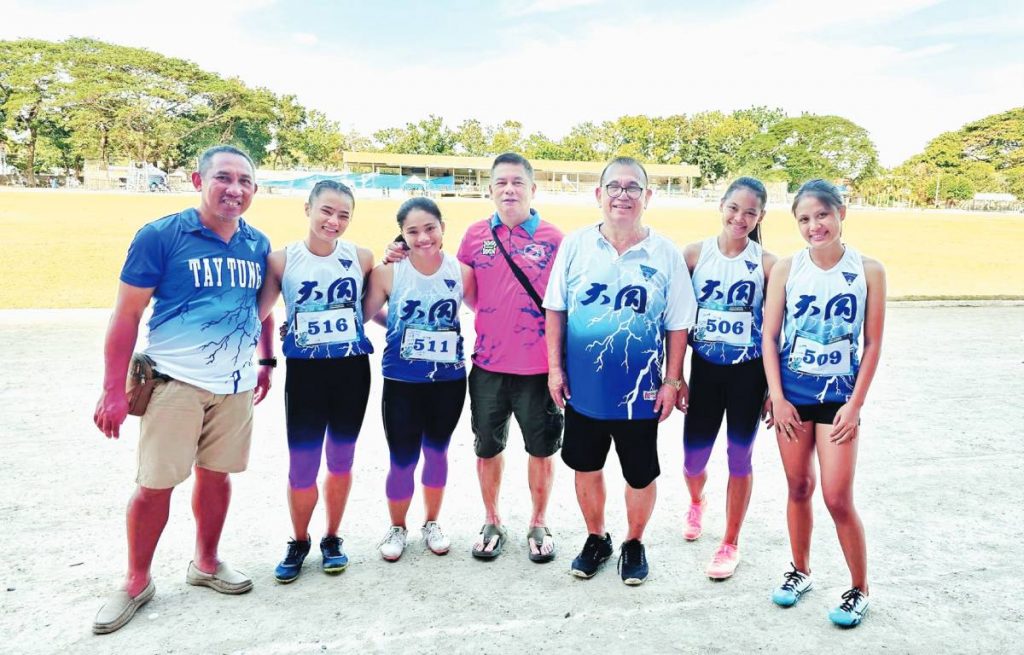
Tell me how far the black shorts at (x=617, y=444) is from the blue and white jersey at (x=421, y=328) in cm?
69

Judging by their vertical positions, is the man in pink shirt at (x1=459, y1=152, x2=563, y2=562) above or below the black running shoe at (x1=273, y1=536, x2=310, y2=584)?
above

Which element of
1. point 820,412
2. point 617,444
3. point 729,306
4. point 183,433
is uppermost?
point 729,306

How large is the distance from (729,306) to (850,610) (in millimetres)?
1477

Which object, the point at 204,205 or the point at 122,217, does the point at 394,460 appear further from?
the point at 122,217

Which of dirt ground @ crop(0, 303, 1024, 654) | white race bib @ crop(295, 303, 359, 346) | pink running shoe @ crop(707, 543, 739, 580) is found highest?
white race bib @ crop(295, 303, 359, 346)

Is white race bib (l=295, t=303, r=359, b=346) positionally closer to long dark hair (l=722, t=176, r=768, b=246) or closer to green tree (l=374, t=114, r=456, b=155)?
long dark hair (l=722, t=176, r=768, b=246)

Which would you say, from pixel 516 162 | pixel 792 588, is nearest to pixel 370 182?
pixel 516 162

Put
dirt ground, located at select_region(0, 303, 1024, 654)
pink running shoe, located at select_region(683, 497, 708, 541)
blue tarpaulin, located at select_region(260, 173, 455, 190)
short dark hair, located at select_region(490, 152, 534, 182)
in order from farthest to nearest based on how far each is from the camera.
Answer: blue tarpaulin, located at select_region(260, 173, 455, 190), pink running shoe, located at select_region(683, 497, 708, 541), short dark hair, located at select_region(490, 152, 534, 182), dirt ground, located at select_region(0, 303, 1024, 654)

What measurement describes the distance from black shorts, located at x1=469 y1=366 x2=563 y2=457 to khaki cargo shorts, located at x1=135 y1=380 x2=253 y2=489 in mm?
1197

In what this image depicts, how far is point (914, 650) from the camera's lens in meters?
2.81

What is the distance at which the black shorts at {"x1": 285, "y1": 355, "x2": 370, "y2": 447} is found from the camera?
332 centimetres

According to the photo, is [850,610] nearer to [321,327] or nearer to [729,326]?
[729,326]

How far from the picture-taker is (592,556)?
11.3 ft

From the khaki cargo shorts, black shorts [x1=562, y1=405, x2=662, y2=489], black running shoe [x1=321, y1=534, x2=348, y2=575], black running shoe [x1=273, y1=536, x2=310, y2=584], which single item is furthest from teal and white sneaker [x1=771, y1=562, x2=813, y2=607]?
the khaki cargo shorts
